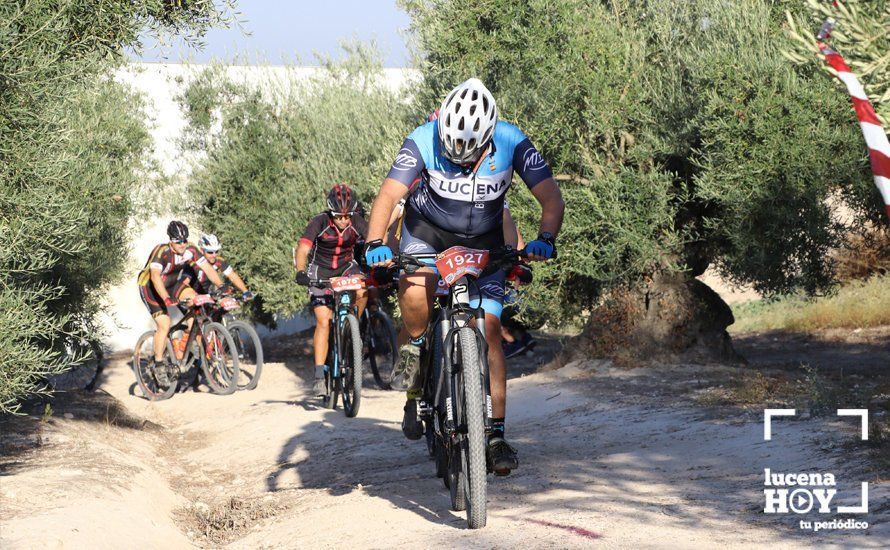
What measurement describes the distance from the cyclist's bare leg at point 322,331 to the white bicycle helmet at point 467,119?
5.61 m

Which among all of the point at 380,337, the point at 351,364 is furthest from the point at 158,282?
the point at 351,364

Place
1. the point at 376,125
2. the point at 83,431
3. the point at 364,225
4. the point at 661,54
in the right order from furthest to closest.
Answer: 1. the point at 376,125
2. the point at 661,54
3. the point at 364,225
4. the point at 83,431

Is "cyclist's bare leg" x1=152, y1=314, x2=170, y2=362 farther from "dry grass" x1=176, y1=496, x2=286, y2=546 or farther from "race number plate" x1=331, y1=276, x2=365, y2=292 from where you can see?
"dry grass" x1=176, y1=496, x2=286, y2=546

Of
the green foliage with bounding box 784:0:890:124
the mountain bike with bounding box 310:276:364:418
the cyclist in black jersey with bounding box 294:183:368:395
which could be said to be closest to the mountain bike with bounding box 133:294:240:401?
the cyclist in black jersey with bounding box 294:183:368:395

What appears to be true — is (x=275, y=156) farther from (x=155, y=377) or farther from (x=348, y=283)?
(x=348, y=283)

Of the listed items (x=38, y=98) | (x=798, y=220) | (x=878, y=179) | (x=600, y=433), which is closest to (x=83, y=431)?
(x=38, y=98)

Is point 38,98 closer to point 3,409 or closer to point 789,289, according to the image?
point 3,409

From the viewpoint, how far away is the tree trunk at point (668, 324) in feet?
42.4

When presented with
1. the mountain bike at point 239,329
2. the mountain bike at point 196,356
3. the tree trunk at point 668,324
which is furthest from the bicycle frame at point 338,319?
the tree trunk at point 668,324

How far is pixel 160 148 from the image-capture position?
26.8 metres

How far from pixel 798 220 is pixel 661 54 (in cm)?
294

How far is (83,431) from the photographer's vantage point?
36.1 feet

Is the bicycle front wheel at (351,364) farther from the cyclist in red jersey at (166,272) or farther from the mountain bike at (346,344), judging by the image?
the cyclist in red jersey at (166,272)

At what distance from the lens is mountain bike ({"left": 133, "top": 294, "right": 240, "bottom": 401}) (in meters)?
14.0
